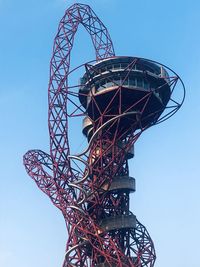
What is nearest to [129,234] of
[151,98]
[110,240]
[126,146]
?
[110,240]

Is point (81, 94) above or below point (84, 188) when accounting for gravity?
above

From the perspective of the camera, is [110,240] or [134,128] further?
[134,128]

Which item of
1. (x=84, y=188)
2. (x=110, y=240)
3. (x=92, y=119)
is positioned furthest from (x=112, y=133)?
(x=110, y=240)

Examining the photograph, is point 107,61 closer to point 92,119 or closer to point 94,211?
point 92,119

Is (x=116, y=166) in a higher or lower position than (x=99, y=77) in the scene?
lower

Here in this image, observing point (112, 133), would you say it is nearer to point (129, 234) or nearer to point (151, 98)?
point (151, 98)

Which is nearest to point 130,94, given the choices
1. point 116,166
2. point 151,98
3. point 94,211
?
point 151,98

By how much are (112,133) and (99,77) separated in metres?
7.12

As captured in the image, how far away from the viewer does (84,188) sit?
71.2m

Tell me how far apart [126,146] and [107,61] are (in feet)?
33.8

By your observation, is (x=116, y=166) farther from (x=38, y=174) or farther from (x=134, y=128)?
(x=38, y=174)

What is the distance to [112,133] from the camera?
74812 millimetres

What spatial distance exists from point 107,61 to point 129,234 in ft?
67.3

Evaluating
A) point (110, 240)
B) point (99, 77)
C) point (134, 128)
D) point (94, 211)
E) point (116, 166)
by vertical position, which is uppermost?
point (99, 77)
